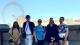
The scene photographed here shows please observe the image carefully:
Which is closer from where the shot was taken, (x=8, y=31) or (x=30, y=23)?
(x=30, y=23)

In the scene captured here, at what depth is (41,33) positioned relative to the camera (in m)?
15.3

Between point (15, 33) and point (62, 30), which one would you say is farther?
point (15, 33)

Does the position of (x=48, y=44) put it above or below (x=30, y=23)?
below

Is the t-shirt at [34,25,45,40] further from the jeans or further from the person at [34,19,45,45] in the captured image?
the jeans

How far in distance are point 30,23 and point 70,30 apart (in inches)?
79.4

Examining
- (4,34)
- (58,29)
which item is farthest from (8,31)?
(58,29)

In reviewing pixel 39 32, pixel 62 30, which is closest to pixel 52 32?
pixel 62 30

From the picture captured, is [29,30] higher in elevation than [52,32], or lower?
higher

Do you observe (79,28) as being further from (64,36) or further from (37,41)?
(37,41)

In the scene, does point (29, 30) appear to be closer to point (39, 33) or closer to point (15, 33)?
point (39, 33)

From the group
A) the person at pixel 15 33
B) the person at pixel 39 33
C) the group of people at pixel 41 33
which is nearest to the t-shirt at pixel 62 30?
the group of people at pixel 41 33

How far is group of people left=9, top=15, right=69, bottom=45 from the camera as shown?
593 inches

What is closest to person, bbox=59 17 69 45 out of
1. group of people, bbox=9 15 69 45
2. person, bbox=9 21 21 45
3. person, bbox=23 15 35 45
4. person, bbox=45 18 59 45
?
group of people, bbox=9 15 69 45

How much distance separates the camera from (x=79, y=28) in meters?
15.8
